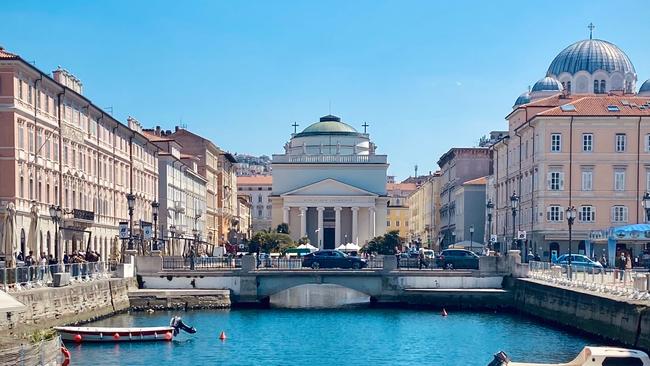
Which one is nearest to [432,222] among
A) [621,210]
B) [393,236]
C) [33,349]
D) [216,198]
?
[216,198]

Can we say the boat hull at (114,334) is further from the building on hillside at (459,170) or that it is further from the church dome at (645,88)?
the building on hillside at (459,170)

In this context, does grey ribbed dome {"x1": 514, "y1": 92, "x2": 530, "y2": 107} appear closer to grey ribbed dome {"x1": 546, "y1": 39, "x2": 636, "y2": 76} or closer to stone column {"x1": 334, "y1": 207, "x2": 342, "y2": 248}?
grey ribbed dome {"x1": 546, "y1": 39, "x2": 636, "y2": 76}

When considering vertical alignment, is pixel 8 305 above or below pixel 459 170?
below

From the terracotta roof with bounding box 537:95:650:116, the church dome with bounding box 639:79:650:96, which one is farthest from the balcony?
the terracotta roof with bounding box 537:95:650:116

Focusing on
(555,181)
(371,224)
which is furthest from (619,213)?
(371,224)

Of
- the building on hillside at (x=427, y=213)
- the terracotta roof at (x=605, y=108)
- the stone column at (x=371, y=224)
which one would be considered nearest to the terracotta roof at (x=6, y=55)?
the terracotta roof at (x=605, y=108)

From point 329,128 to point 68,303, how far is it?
3935 inches

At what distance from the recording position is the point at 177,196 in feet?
350

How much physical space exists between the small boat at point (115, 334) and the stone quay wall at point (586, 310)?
18.3 metres

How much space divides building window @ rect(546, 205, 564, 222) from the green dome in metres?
63.1

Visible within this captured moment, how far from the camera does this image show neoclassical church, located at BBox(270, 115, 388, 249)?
131625 millimetres

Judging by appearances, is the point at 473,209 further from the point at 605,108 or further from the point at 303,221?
the point at 605,108

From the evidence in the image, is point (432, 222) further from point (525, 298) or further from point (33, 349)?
point (33, 349)

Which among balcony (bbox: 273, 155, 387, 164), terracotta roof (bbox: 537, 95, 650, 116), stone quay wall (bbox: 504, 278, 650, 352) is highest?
terracotta roof (bbox: 537, 95, 650, 116)
